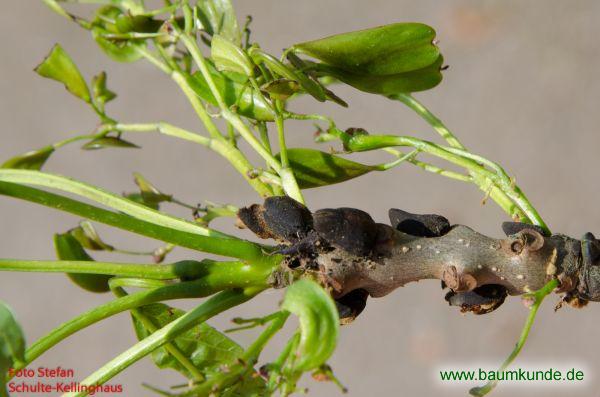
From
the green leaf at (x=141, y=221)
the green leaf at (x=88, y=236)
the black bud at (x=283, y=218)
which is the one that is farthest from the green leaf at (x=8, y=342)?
the green leaf at (x=88, y=236)

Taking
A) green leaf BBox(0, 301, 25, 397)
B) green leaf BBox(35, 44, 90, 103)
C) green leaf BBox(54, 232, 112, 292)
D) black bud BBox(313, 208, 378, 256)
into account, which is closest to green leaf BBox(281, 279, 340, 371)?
black bud BBox(313, 208, 378, 256)

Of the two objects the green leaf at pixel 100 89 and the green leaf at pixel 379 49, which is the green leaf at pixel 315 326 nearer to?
the green leaf at pixel 379 49

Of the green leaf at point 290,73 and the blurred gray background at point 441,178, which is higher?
the blurred gray background at point 441,178

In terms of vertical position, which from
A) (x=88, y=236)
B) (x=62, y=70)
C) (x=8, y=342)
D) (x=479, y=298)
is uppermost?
(x=62, y=70)

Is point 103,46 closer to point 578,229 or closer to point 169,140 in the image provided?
point 169,140

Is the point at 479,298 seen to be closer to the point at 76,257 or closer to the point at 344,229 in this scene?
the point at 344,229

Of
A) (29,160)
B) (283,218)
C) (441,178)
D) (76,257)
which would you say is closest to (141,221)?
(283,218)
